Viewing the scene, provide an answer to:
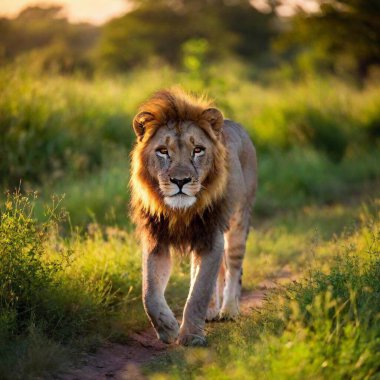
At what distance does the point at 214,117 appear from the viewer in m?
5.17

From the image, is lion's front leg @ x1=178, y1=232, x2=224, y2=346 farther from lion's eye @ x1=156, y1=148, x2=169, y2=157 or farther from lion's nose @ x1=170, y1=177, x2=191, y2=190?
lion's eye @ x1=156, y1=148, x2=169, y2=157

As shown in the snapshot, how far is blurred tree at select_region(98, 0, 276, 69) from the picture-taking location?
111 ft

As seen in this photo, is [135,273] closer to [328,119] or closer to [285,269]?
[285,269]

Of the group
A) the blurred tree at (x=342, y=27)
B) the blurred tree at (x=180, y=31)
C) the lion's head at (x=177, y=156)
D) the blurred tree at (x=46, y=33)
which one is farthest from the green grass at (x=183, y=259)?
the blurred tree at (x=46, y=33)

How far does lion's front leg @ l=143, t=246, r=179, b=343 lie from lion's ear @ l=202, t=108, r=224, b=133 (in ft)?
2.94

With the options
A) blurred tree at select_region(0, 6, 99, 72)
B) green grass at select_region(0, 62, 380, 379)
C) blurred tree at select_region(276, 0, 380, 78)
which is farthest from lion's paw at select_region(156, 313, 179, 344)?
blurred tree at select_region(0, 6, 99, 72)

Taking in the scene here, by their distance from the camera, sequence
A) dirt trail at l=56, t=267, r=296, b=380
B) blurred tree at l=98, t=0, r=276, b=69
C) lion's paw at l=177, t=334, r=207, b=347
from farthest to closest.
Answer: blurred tree at l=98, t=0, r=276, b=69 → lion's paw at l=177, t=334, r=207, b=347 → dirt trail at l=56, t=267, r=296, b=380

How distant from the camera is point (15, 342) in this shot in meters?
4.46

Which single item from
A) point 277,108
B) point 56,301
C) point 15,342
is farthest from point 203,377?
point 277,108

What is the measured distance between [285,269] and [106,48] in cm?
2764

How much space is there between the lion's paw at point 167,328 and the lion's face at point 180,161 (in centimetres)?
72

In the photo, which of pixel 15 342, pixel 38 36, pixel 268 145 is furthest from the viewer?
pixel 38 36

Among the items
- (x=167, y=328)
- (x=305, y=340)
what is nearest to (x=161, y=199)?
(x=167, y=328)

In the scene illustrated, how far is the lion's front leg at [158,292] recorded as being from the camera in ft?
15.9
